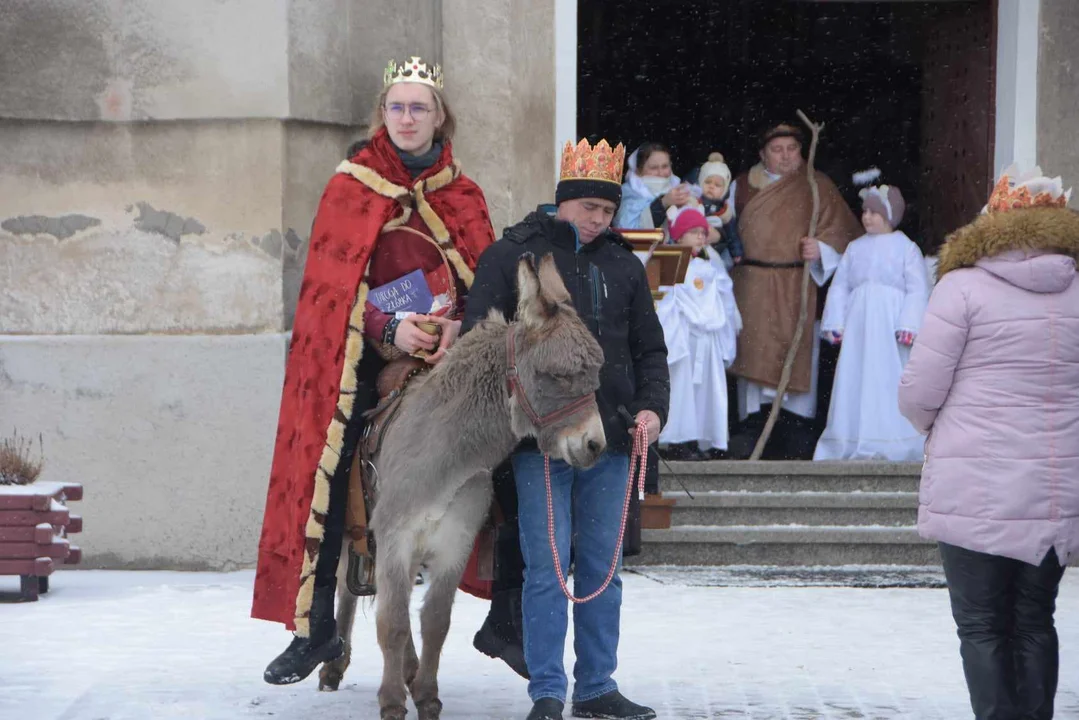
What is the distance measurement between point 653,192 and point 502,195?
1.08m

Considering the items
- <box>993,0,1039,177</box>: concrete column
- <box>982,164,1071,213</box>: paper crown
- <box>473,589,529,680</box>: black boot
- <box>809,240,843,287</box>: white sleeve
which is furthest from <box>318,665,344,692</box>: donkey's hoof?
<box>993,0,1039,177</box>: concrete column

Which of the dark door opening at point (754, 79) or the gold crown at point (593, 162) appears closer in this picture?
the gold crown at point (593, 162)

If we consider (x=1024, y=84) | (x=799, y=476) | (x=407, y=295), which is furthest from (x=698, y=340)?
(x=407, y=295)

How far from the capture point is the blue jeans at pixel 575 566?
5.88 m

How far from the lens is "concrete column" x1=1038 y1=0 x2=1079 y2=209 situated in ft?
33.2

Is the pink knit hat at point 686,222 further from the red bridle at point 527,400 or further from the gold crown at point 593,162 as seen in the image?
the red bridle at point 527,400

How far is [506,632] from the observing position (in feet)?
21.0

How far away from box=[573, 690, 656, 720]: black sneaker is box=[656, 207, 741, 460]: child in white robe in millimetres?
4396

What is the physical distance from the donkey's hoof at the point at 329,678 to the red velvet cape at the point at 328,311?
303 millimetres

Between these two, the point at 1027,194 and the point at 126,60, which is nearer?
the point at 1027,194

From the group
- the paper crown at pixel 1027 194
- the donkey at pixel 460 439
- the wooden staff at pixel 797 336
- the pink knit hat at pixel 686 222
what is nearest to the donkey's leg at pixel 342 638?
the donkey at pixel 460 439

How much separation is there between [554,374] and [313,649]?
5.23 feet

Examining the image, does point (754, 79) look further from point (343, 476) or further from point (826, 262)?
point (343, 476)

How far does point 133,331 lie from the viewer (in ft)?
31.1
